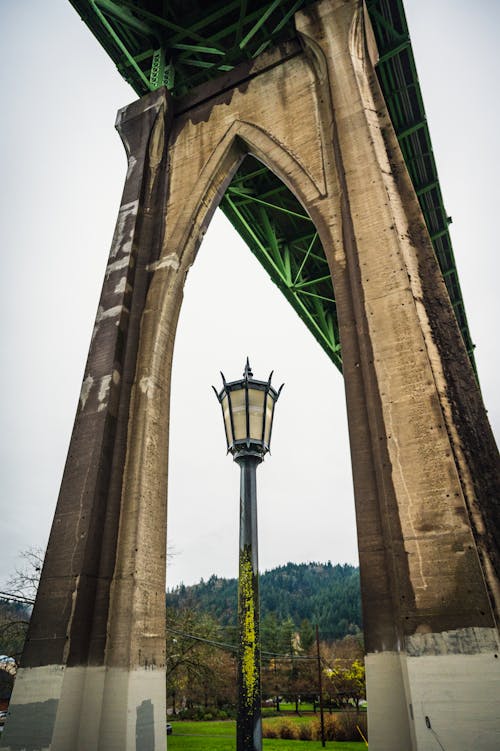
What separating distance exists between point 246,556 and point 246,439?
3.52 ft

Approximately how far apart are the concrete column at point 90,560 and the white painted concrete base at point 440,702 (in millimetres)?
2391

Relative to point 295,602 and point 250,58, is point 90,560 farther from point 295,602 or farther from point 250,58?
point 295,602

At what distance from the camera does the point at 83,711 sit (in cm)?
459

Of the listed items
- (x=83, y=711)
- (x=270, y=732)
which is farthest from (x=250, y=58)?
(x=270, y=732)

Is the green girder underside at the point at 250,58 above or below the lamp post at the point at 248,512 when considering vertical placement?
above

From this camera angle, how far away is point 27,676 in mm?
4699

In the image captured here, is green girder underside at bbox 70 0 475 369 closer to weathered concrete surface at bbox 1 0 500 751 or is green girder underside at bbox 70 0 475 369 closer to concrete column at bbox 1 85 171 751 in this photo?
weathered concrete surface at bbox 1 0 500 751

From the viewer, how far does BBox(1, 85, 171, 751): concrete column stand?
177 inches

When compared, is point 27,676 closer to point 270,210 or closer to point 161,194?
point 161,194

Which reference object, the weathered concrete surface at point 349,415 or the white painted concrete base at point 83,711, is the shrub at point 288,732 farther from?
the weathered concrete surface at point 349,415

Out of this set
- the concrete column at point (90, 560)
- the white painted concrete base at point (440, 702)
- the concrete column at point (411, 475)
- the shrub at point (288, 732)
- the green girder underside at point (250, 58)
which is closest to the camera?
the white painted concrete base at point (440, 702)

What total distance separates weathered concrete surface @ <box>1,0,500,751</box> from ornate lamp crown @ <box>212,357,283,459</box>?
0.91m

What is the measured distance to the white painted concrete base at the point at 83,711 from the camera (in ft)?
14.4

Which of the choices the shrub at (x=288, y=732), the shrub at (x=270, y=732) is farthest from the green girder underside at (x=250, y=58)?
the shrub at (x=270, y=732)
